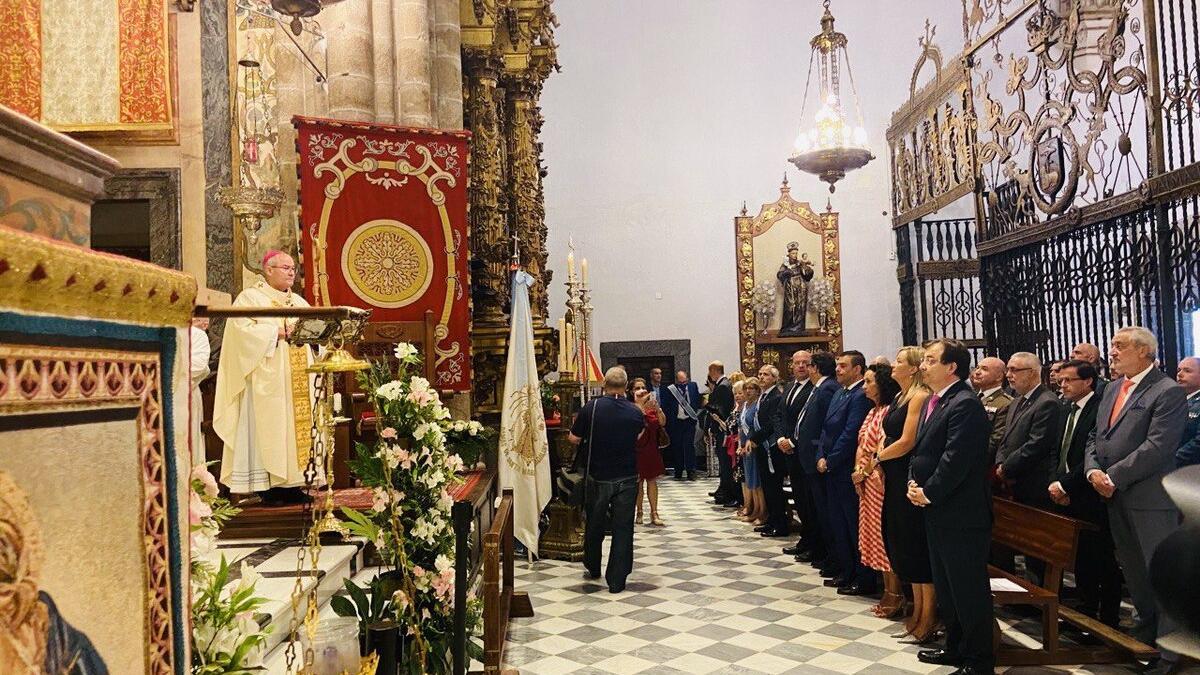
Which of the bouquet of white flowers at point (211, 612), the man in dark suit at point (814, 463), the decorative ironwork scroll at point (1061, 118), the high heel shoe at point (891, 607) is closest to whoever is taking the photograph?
the bouquet of white flowers at point (211, 612)

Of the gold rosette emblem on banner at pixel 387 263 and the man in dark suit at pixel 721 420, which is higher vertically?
the gold rosette emblem on banner at pixel 387 263

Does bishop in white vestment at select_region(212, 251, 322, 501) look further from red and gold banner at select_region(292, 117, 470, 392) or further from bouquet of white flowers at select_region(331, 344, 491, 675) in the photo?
bouquet of white flowers at select_region(331, 344, 491, 675)

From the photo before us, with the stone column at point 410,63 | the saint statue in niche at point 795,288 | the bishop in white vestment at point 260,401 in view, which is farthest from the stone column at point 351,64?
the saint statue in niche at point 795,288

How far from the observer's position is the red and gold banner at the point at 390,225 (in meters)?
6.47

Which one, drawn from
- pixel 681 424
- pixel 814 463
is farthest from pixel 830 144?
pixel 814 463

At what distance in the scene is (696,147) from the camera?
657 inches

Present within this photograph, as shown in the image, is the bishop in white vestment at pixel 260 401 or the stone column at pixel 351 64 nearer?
the bishop in white vestment at pixel 260 401

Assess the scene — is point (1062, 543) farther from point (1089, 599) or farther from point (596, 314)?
point (596, 314)

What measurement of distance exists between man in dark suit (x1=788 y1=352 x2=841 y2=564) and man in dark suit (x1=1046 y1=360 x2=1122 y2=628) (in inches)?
68.7

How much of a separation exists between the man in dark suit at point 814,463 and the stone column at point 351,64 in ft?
14.8

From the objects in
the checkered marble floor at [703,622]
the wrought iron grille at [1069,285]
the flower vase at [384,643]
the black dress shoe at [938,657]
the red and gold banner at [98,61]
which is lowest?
the checkered marble floor at [703,622]

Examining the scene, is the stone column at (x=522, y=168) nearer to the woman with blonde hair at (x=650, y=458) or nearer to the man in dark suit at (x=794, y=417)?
the woman with blonde hair at (x=650, y=458)

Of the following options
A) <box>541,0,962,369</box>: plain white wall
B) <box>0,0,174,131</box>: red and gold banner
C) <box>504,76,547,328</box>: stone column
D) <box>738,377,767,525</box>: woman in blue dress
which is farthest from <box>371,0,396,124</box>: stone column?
<box>541,0,962,369</box>: plain white wall

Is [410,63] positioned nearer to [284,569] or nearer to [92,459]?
[284,569]
